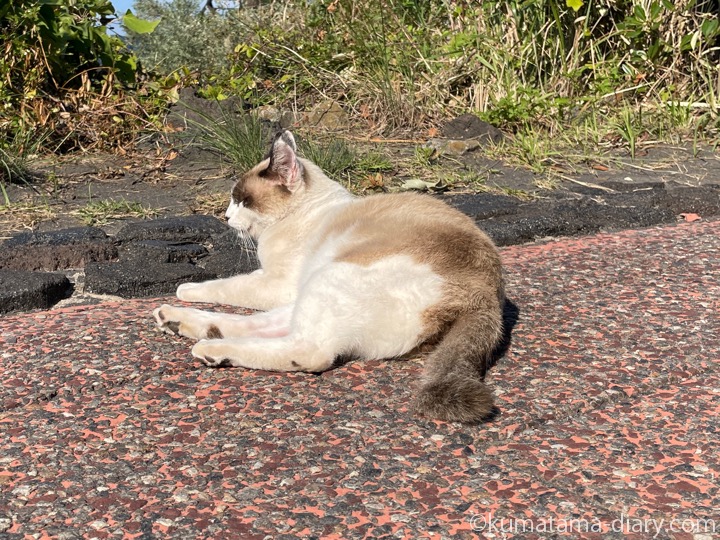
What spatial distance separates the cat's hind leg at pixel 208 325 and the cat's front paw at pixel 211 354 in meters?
0.29

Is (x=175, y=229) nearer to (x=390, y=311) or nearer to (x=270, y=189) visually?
(x=270, y=189)

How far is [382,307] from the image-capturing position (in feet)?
9.62

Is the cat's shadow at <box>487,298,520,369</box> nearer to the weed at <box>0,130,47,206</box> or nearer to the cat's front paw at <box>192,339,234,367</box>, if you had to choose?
the cat's front paw at <box>192,339,234,367</box>

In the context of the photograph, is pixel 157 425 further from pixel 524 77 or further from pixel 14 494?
pixel 524 77

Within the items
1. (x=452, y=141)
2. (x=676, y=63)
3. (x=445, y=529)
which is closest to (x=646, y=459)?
(x=445, y=529)

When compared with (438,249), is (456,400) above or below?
below

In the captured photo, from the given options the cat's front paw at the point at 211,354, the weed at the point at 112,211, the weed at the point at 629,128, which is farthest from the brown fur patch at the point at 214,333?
the weed at the point at 629,128

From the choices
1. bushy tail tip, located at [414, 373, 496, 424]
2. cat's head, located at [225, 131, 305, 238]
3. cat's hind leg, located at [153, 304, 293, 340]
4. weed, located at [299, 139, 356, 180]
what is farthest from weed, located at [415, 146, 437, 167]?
bushy tail tip, located at [414, 373, 496, 424]

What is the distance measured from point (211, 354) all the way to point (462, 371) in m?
0.98

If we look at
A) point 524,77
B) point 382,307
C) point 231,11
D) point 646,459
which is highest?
point 231,11

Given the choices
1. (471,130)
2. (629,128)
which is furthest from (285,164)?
(629,128)

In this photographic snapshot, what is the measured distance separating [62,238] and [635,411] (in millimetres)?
3282

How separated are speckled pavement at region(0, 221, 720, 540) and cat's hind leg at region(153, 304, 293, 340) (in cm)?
7

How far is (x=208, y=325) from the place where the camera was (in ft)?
11.1
